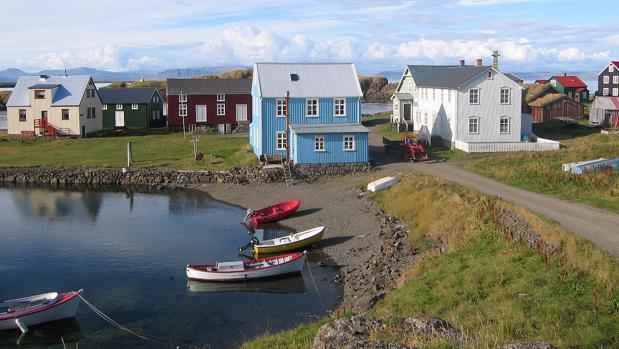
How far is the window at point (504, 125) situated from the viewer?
4856 cm

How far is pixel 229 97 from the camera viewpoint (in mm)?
64875

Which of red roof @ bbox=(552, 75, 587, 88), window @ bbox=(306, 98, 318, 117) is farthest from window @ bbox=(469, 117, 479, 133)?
red roof @ bbox=(552, 75, 587, 88)

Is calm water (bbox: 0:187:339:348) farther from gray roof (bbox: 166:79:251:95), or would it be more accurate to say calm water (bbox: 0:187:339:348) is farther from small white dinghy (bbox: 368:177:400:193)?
gray roof (bbox: 166:79:251:95)

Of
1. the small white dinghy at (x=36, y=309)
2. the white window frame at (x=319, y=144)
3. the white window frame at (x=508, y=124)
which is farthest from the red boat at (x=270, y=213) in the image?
the white window frame at (x=508, y=124)

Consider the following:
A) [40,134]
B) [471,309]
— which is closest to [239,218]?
[471,309]

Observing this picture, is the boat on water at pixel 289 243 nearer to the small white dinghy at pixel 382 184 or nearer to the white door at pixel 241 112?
the small white dinghy at pixel 382 184

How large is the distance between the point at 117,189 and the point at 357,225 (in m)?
20.3

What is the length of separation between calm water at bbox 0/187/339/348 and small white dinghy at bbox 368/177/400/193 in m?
7.33

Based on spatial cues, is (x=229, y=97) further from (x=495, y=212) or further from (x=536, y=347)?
(x=536, y=347)

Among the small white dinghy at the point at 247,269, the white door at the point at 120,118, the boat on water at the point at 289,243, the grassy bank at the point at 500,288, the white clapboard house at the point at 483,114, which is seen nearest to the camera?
the grassy bank at the point at 500,288

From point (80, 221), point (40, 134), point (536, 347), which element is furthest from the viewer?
point (40, 134)

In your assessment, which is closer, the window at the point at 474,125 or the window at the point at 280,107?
the window at the point at 280,107

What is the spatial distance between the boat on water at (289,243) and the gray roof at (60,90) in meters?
39.0

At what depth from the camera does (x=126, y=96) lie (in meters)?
68.0
